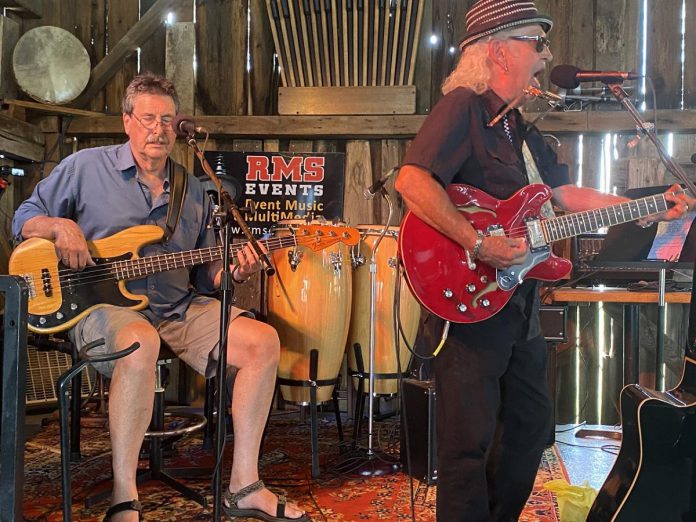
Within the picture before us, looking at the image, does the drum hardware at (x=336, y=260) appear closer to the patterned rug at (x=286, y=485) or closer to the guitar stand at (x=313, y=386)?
the guitar stand at (x=313, y=386)

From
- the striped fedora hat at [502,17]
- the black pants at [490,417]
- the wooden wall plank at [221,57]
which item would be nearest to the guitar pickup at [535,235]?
the black pants at [490,417]

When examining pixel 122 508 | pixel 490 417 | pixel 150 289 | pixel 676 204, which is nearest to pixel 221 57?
pixel 150 289

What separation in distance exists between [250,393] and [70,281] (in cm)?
87

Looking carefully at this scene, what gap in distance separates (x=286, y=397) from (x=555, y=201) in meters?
1.93

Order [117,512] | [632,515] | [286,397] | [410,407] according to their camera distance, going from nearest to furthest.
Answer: [632,515]
[117,512]
[410,407]
[286,397]

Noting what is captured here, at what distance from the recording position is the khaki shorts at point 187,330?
3.05 metres

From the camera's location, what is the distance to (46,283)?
3.04 metres

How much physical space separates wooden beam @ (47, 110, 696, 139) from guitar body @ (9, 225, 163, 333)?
2.40 meters

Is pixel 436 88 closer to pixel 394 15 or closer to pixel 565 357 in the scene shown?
pixel 394 15

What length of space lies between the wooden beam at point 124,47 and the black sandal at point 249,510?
3.68 m

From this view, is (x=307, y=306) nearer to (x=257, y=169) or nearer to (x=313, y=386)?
(x=313, y=386)

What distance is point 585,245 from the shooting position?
450 cm

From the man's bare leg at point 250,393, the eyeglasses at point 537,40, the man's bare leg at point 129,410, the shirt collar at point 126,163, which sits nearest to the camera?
the eyeglasses at point 537,40

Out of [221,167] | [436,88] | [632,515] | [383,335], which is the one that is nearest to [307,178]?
[221,167]
